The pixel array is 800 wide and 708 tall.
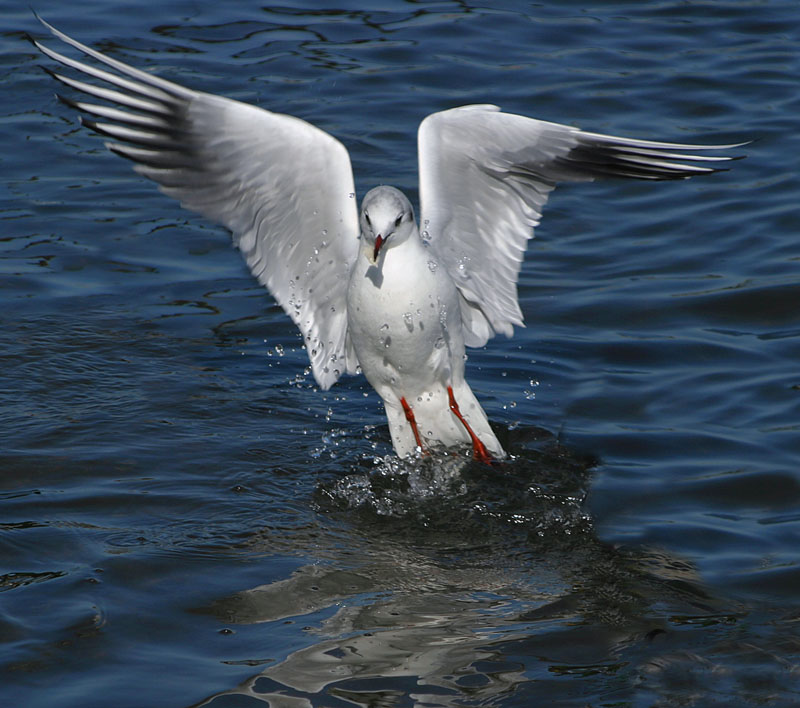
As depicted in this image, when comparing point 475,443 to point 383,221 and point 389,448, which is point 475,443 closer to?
point 389,448

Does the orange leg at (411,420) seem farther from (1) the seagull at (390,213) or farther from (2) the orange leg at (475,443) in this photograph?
(2) the orange leg at (475,443)

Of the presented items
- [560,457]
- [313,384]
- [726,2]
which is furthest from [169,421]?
[726,2]

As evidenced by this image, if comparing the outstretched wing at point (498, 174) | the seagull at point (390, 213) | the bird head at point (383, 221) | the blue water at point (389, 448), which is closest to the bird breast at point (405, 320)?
the seagull at point (390, 213)

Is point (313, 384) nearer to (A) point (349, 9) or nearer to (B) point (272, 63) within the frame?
(B) point (272, 63)

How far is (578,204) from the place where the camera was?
375 inches

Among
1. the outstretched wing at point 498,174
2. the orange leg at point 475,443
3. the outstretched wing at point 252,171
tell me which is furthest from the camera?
the orange leg at point 475,443

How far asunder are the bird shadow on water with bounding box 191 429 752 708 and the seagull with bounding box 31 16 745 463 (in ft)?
1.69

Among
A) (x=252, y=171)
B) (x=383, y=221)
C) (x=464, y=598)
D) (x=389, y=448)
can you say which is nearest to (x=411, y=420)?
(x=389, y=448)

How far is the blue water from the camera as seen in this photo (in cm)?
461

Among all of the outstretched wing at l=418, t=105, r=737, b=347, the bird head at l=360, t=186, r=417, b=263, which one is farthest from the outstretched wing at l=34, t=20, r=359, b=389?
the outstretched wing at l=418, t=105, r=737, b=347

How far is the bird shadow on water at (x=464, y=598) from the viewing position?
14.5 feet

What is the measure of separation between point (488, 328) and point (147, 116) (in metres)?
2.08

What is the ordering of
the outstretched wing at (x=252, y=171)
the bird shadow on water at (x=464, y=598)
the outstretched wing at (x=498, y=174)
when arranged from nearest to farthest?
1. the bird shadow on water at (x=464, y=598)
2. the outstretched wing at (x=252, y=171)
3. the outstretched wing at (x=498, y=174)

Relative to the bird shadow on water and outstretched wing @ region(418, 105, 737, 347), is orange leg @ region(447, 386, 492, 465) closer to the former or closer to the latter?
the bird shadow on water
